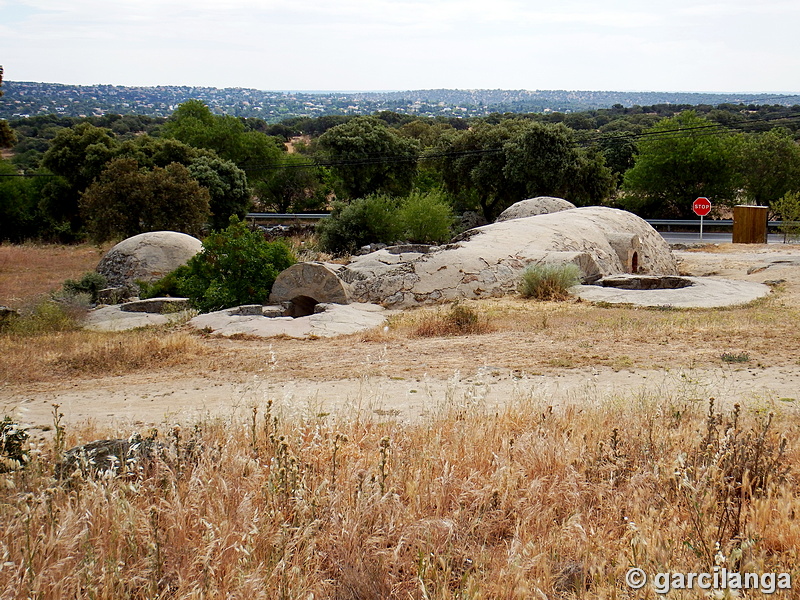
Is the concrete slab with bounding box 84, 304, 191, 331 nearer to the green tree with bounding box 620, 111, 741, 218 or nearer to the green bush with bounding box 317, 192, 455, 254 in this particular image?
the green bush with bounding box 317, 192, 455, 254

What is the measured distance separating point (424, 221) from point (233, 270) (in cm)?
1170

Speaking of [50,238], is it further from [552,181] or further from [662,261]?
[662,261]

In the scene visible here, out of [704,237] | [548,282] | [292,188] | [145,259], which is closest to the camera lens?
[548,282]

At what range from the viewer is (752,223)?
2970 centimetres

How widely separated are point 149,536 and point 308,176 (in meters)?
51.7

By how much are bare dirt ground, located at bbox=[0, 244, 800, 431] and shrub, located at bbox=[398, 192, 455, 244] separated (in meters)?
14.9

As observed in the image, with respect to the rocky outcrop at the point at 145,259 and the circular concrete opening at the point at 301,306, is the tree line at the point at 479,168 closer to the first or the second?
the rocky outcrop at the point at 145,259

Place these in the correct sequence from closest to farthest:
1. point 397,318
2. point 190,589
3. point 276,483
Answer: point 190,589 → point 276,483 → point 397,318

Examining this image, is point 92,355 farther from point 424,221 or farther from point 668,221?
point 668,221

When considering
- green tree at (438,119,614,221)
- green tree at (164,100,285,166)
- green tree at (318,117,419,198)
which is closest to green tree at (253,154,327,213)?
green tree at (164,100,285,166)

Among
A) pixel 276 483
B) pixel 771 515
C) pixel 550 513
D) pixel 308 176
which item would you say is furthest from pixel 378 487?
pixel 308 176

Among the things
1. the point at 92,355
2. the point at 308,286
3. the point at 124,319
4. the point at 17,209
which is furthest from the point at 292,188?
the point at 92,355

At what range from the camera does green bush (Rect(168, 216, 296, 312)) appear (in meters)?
15.7

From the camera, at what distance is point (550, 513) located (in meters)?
3.87
